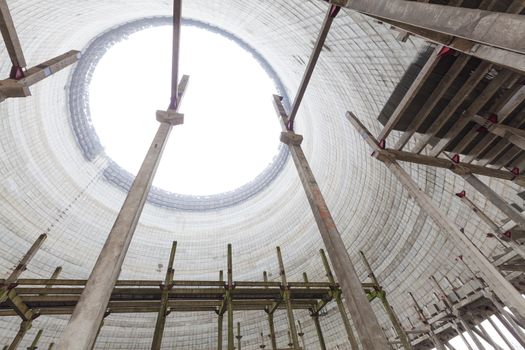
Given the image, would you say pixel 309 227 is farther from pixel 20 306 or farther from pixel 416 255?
pixel 20 306

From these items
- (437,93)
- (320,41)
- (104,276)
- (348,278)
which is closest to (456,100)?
(437,93)

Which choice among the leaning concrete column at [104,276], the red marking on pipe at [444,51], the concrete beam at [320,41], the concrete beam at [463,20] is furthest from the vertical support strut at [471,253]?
the leaning concrete column at [104,276]

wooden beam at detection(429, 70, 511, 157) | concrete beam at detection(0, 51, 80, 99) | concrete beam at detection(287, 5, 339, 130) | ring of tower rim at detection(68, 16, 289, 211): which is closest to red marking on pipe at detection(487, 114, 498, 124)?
wooden beam at detection(429, 70, 511, 157)

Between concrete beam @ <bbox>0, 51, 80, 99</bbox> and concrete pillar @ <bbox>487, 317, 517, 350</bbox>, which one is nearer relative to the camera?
concrete beam @ <bbox>0, 51, 80, 99</bbox>

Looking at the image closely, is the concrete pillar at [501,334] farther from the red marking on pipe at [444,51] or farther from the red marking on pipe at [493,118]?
the red marking on pipe at [444,51]

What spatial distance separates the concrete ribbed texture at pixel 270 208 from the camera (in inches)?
276

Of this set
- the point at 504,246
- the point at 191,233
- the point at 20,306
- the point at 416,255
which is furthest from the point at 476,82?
the point at 191,233

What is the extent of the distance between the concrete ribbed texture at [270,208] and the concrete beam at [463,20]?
106 inches

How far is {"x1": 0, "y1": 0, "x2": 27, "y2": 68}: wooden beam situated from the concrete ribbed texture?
3.82 metres

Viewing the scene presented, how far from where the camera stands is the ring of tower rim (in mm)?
11961

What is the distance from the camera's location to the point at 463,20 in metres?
2.08

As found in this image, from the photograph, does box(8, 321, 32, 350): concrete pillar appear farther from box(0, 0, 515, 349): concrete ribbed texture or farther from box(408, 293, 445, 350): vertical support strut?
box(408, 293, 445, 350): vertical support strut

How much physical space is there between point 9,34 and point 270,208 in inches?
460

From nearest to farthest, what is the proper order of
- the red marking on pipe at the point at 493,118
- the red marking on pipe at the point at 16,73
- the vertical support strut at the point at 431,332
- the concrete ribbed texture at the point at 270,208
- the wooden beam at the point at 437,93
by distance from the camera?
the wooden beam at the point at 437,93 < the red marking on pipe at the point at 16,73 < the red marking on pipe at the point at 493,118 < the concrete ribbed texture at the point at 270,208 < the vertical support strut at the point at 431,332
